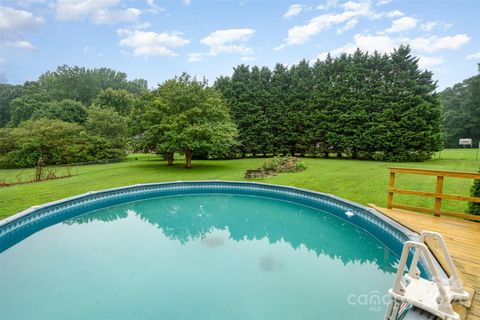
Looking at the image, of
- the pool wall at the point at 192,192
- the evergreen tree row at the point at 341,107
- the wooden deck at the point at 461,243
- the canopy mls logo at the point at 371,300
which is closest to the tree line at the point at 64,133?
the pool wall at the point at 192,192

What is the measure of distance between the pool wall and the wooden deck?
353mm

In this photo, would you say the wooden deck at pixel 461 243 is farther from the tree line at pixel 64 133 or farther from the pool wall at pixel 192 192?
the tree line at pixel 64 133

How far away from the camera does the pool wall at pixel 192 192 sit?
5465mm

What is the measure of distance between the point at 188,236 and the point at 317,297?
139 inches

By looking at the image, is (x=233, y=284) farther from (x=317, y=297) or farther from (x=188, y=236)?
(x=188, y=236)

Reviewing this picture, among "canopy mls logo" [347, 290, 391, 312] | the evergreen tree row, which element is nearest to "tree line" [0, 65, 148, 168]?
the evergreen tree row

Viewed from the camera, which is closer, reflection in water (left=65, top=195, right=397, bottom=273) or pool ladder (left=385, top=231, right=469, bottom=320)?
pool ladder (left=385, top=231, right=469, bottom=320)

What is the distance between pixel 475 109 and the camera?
29.5 metres

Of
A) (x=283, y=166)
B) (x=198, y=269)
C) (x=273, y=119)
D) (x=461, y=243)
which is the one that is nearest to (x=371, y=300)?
(x=461, y=243)

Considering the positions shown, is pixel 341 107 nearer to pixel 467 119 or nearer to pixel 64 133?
pixel 64 133

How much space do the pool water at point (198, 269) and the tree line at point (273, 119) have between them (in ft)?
26.0

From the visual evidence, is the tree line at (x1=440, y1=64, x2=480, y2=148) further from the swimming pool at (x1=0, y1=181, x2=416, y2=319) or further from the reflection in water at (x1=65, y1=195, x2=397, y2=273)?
the swimming pool at (x1=0, y1=181, x2=416, y2=319)

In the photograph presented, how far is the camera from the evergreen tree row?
1792cm

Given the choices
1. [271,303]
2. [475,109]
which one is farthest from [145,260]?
[475,109]
